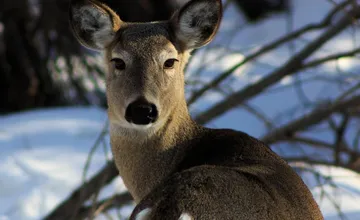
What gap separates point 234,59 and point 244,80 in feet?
2.56

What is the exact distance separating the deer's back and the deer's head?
49cm

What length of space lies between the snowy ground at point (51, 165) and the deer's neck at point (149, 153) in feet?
5.80

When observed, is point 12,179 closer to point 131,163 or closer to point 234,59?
point 131,163

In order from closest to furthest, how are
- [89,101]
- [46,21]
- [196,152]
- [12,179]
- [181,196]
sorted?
[181,196], [196,152], [12,179], [46,21], [89,101]

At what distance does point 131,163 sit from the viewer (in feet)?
13.4

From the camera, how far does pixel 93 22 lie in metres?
4.22

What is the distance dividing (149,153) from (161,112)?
0.28 metres

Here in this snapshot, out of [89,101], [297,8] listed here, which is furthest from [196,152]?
[297,8]

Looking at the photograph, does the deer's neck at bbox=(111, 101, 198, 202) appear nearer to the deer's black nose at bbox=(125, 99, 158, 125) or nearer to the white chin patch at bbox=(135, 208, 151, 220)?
the deer's black nose at bbox=(125, 99, 158, 125)

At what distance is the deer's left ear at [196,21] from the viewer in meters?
4.14

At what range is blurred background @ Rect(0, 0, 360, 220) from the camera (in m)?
5.82

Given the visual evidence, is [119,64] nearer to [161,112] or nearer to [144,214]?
[161,112]

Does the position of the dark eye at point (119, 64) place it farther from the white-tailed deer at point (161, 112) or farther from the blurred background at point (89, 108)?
the blurred background at point (89, 108)

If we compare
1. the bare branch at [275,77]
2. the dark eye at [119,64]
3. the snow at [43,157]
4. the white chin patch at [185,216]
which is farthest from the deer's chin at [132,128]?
the snow at [43,157]
